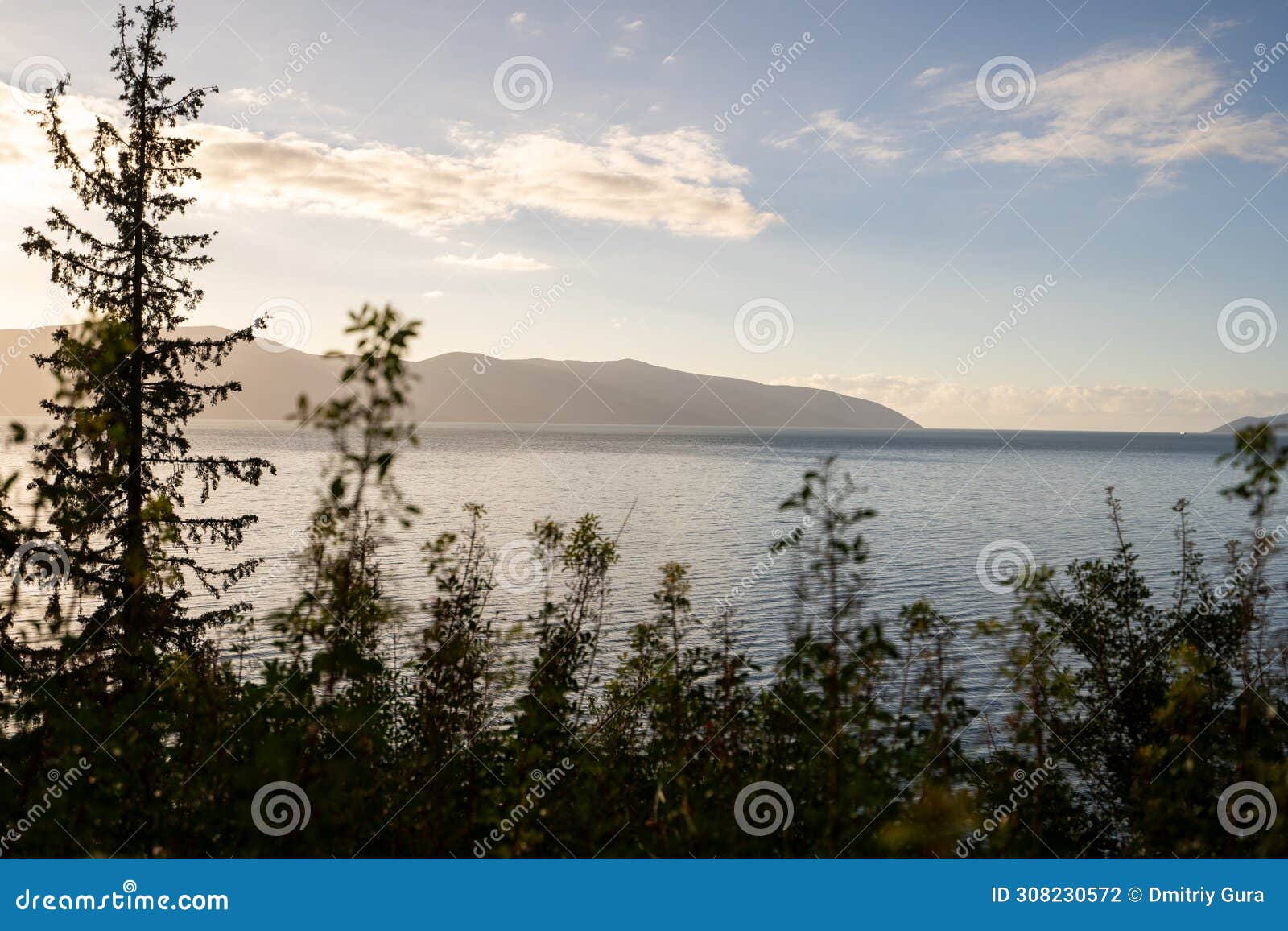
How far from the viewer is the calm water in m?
31.6

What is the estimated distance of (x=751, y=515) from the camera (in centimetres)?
6112

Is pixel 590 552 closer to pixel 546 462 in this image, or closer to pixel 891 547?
pixel 891 547

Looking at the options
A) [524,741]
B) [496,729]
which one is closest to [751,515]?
[496,729]

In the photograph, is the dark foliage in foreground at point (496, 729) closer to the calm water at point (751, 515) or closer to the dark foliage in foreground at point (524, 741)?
the dark foliage in foreground at point (524, 741)

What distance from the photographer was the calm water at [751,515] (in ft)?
104

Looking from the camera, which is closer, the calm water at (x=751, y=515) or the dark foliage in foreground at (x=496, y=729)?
the dark foliage in foreground at (x=496, y=729)

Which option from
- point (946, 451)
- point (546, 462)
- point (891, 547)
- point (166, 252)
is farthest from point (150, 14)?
point (946, 451)

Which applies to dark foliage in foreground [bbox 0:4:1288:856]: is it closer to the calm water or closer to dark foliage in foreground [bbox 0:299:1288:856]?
dark foliage in foreground [bbox 0:299:1288:856]

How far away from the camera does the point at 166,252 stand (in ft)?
53.6

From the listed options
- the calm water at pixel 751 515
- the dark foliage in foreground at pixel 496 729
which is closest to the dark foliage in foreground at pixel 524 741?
the dark foliage in foreground at pixel 496 729

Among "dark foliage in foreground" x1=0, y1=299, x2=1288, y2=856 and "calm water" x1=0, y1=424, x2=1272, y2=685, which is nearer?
"dark foliage in foreground" x1=0, y1=299, x2=1288, y2=856

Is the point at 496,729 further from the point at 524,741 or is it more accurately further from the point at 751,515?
the point at 751,515

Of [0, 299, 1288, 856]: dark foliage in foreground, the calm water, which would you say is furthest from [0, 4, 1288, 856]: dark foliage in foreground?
the calm water

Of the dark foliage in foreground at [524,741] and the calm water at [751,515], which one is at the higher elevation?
the calm water at [751,515]
